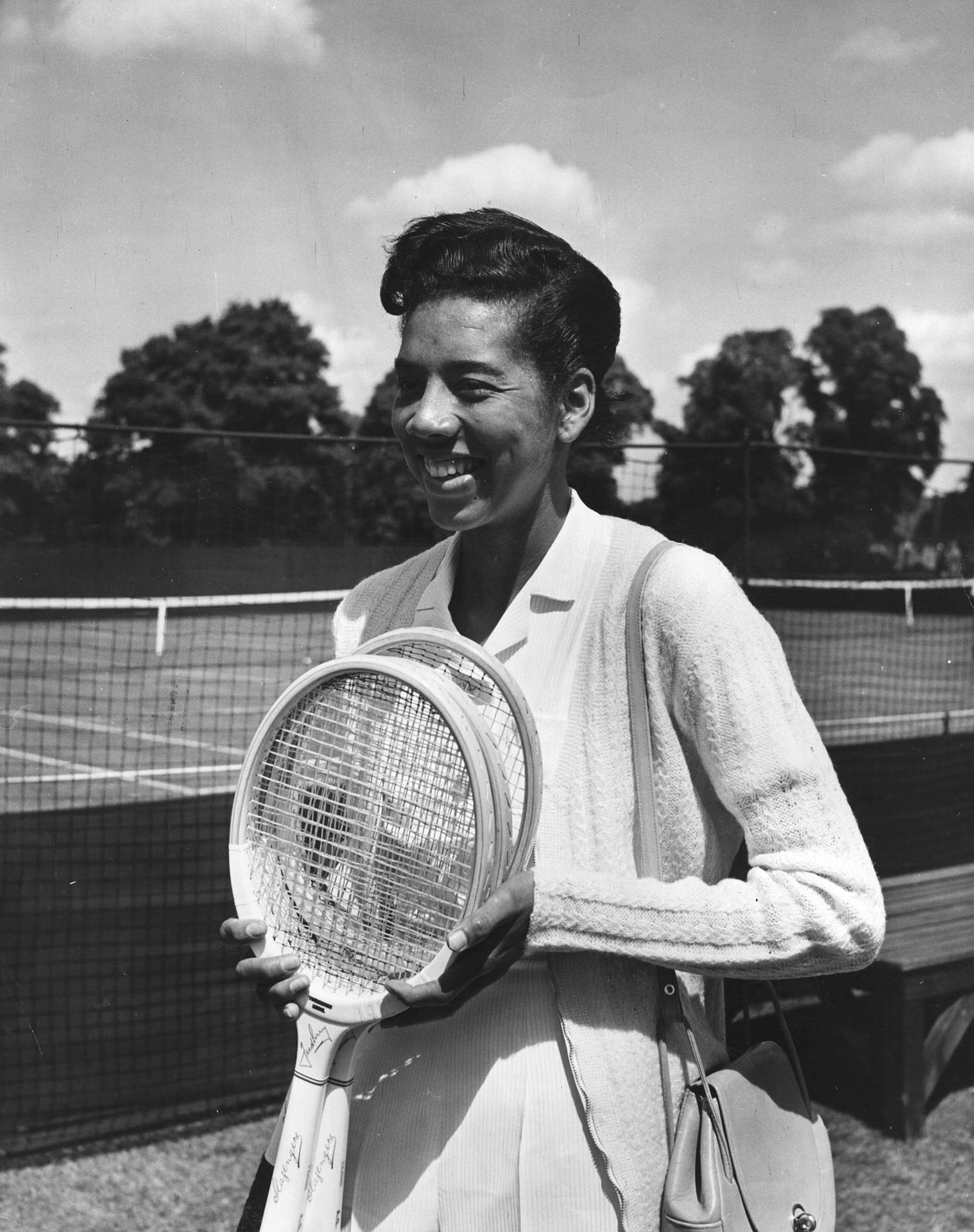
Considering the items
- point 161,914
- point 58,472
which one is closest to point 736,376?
point 58,472

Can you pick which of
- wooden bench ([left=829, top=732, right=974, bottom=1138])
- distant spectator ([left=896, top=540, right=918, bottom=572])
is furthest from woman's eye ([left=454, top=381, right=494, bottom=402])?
distant spectator ([left=896, top=540, right=918, bottom=572])

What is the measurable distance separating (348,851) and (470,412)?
1.63 ft

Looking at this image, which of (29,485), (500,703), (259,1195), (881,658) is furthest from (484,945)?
(881,658)

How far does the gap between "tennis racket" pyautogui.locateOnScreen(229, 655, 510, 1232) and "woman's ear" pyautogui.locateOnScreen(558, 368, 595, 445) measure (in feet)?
1.15

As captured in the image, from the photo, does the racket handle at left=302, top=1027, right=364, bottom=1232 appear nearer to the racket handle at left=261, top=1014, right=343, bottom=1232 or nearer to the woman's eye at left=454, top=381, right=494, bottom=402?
the racket handle at left=261, top=1014, right=343, bottom=1232

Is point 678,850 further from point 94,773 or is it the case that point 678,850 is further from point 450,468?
point 94,773

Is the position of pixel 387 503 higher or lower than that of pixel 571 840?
higher

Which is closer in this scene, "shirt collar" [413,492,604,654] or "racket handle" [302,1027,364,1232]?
"racket handle" [302,1027,364,1232]

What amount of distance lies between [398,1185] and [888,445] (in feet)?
152

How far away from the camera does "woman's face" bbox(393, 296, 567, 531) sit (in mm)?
1417

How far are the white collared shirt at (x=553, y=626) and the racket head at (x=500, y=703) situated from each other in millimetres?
40

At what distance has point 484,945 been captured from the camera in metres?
1.28

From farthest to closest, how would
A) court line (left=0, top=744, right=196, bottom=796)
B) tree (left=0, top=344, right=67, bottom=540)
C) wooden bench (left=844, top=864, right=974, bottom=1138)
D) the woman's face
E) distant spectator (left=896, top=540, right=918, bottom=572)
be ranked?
distant spectator (left=896, top=540, right=918, bottom=572) < tree (left=0, top=344, right=67, bottom=540) < court line (left=0, top=744, right=196, bottom=796) < wooden bench (left=844, top=864, right=974, bottom=1138) < the woman's face

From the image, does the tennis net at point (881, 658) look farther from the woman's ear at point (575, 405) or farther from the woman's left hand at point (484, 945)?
the woman's left hand at point (484, 945)
